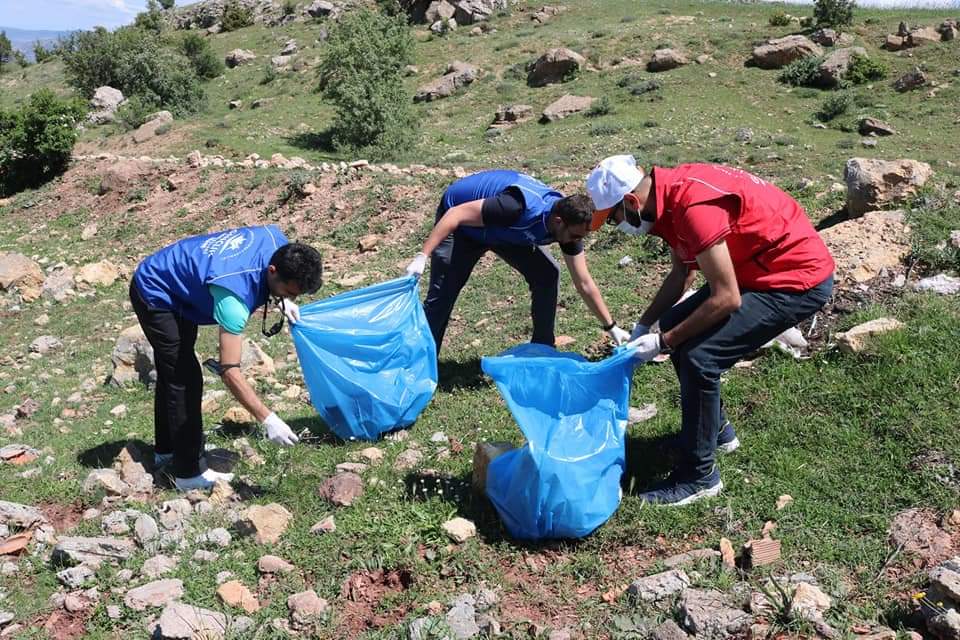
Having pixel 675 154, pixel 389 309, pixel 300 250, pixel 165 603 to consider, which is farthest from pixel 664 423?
pixel 675 154

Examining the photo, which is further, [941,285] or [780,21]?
[780,21]

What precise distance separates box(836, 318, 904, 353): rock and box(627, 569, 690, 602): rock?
1.76m

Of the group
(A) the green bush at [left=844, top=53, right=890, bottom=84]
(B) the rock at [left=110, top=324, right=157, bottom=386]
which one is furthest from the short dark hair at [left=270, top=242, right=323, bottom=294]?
(A) the green bush at [left=844, top=53, right=890, bottom=84]

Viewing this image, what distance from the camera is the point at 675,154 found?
10.5 m

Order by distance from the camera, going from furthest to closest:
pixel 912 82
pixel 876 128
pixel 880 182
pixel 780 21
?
1. pixel 780 21
2. pixel 912 82
3. pixel 876 128
4. pixel 880 182

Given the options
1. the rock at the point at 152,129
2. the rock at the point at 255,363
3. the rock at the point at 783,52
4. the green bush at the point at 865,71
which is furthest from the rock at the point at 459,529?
the rock at the point at 783,52

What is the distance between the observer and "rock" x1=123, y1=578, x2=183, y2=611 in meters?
2.81

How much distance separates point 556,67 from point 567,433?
1591cm

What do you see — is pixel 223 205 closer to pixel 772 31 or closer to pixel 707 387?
pixel 707 387

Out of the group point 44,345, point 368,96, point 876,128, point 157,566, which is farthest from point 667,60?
point 157,566

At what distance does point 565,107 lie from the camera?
583 inches

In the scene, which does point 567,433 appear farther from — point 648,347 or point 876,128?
point 876,128

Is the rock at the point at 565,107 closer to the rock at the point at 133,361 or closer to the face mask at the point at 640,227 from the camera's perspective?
the rock at the point at 133,361

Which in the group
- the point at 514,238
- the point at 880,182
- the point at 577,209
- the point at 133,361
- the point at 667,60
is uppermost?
the point at 577,209
